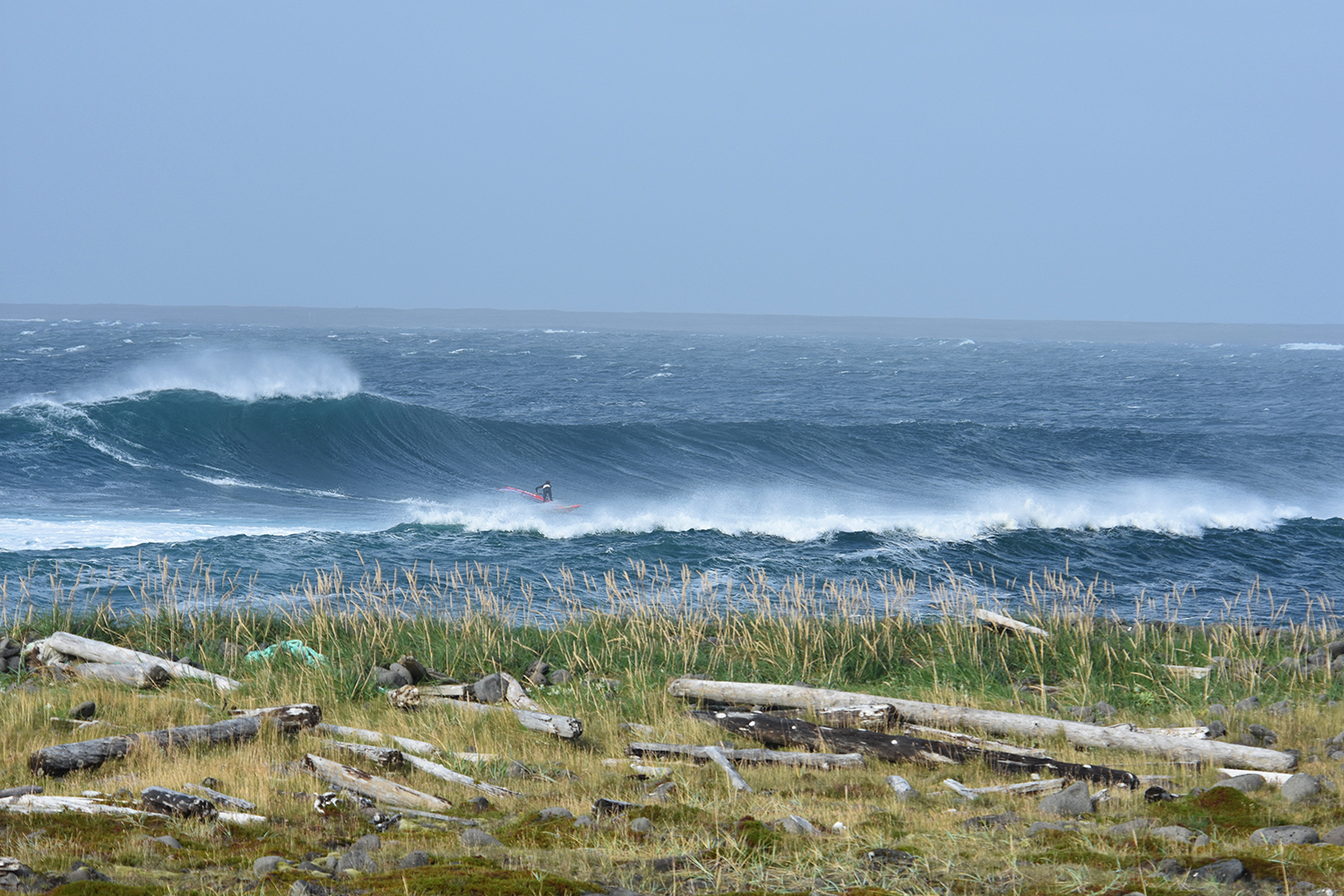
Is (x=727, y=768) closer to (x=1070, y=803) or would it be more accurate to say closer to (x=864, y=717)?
(x=864, y=717)

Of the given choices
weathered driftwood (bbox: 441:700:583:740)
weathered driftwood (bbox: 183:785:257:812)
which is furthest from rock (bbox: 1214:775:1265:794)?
weathered driftwood (bbox: 183:785:257:812)

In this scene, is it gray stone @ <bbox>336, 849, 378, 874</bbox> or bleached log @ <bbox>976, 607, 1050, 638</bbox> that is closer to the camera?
gray stone @ <bbox>336, 849, 378, 874</bbox>

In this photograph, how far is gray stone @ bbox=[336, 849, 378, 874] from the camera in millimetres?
3633

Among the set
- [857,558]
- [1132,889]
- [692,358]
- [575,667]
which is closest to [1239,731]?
[1132,889]

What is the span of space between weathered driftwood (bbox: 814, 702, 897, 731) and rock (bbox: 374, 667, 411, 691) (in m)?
3.28

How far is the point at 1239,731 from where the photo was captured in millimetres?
6164

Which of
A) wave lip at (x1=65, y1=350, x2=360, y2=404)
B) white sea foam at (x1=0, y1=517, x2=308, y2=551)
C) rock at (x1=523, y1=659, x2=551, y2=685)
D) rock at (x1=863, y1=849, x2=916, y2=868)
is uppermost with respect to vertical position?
wave lip at (x1=65, y1=350, x2=360, y2=404)

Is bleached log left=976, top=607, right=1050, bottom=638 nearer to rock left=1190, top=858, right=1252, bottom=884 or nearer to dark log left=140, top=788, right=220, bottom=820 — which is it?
rock left=1190, top=858, right=1252, bottom=884

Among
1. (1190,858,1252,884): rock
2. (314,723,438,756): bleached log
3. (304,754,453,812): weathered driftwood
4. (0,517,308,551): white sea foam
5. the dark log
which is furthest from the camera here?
(0,517,308,551): white sea foam

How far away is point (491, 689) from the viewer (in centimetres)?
707

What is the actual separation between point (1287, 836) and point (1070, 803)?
0.86 metres

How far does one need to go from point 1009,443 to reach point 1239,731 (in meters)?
28.1

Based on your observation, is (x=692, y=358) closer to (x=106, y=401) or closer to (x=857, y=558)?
(x=106, y=401)

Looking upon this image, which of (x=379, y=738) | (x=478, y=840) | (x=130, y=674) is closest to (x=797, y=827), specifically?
(x=478, y=840)
